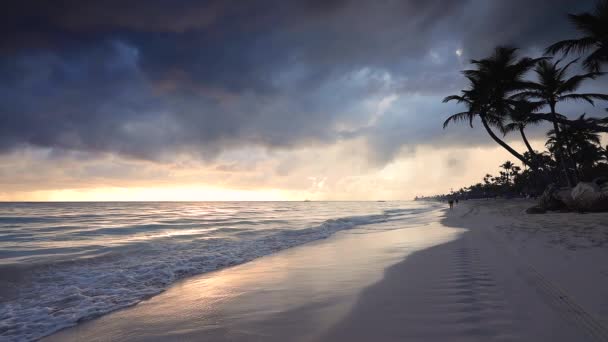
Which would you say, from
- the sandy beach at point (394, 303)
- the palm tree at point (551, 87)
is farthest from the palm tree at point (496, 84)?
the sandy beach at point (394, 303)

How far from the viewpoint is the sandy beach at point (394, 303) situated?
343cm

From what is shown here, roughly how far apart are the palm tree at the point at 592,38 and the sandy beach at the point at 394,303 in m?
19.2

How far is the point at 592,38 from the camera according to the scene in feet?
64.2

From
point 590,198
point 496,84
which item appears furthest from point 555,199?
point 496,84

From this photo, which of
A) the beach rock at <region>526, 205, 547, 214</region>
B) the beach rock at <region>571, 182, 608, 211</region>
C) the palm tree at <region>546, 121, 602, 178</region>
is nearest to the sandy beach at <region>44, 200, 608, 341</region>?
the beach rock at <region>571, 182, 608, 211</region>

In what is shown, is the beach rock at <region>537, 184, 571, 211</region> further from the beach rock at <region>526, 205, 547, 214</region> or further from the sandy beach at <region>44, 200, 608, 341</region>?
the sandy beach at <region>44, 200, 608, 341</region>

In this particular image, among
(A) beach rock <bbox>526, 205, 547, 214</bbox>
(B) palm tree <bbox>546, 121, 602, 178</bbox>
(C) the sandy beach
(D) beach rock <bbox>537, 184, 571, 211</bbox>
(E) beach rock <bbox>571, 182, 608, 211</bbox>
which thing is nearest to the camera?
(C) the sandy beach

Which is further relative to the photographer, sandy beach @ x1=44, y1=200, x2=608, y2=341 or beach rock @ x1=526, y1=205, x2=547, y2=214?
beach rock @ x1=526, y1=205, x2=547, y2=214

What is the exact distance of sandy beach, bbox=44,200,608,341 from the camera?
11.2 ft

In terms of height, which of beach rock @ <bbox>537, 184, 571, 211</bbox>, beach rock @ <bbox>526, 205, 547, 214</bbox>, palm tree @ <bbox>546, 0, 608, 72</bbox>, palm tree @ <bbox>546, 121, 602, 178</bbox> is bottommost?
beach rock @ <bbox>526, 205, 547, 214</bbox>

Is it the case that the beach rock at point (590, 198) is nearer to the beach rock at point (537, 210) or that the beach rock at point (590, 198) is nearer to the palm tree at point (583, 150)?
the beach rock at point (537, 210)

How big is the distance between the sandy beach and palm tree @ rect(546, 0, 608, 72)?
19.2m

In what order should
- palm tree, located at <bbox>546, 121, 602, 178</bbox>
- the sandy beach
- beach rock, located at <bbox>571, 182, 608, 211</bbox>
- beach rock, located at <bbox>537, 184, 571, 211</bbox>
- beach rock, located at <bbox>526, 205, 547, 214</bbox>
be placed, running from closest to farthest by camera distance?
the sandy beach < beach rock, located at <bbox>571, 182, 608, 211</bbox> < beach rock, located at <bbox>537, 184, 571, 211</bbox> < beach rock, located at <bbox>526, 205, 547, 214</bbox> < palm tree, located at <bbox>546, 121, 602, 178</bbox>

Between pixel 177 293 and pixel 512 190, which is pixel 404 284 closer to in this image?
pixel 177 293
